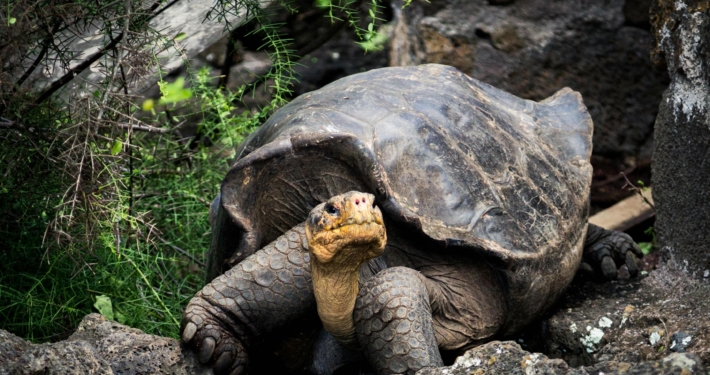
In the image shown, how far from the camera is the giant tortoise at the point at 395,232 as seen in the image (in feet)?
9.00

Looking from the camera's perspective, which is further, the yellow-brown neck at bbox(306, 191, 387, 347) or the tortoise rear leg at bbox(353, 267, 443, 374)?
the tortoise rear leg at bbox(353, 267, 443, 374)

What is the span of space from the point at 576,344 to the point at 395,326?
Answer: 3.05ft

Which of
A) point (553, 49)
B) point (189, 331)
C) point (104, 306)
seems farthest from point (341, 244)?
point (553, 49)

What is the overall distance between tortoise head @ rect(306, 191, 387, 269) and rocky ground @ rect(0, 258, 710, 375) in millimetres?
379

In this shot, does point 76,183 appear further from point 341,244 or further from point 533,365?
point 533,365

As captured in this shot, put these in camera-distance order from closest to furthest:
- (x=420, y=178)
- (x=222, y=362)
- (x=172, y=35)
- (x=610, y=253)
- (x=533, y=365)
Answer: (x=533, y=365) → (x=222, y=362) → (x=420, y=178) → (x=610, y=253) → (x=172, y=35)

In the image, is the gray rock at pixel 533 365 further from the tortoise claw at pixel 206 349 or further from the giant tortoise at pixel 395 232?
the tortoise claw at pixel 206 349

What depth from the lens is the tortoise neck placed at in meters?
2.62

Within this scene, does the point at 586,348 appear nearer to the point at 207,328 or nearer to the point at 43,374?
the point at 207,328

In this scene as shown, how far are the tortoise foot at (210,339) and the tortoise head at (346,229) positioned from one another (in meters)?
0.55

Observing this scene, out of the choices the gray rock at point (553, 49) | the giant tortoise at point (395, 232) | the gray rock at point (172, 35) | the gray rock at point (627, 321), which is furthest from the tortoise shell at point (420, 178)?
the gray rock at point (553, 49)

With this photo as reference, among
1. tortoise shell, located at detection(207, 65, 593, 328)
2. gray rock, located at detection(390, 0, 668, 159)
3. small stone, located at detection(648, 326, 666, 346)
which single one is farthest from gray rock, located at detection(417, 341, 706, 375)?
gray rock, located at detection(390, 0, 668, 159)

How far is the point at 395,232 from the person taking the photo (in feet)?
10.0

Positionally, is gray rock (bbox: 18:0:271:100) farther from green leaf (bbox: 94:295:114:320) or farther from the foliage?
green leaf (bbox: 94:295:114:320)
